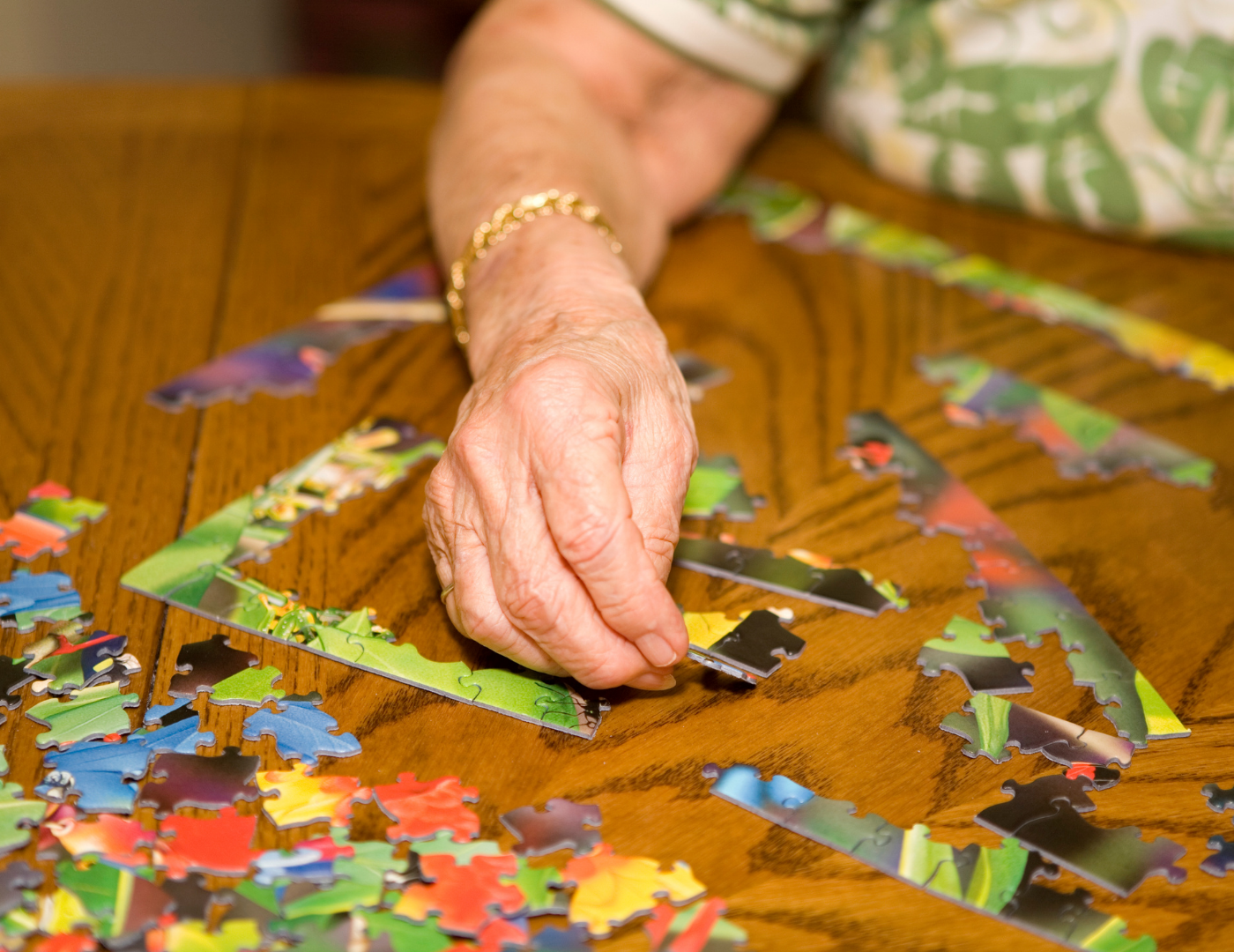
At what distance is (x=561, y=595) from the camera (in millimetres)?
891

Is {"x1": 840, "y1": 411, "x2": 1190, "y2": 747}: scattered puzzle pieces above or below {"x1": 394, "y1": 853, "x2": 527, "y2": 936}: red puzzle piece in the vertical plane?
above

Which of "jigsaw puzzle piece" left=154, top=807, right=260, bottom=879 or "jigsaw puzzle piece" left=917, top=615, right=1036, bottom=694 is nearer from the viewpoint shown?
"jigsaw puzzle piece" left=154, top=807, right=260, bottom=879

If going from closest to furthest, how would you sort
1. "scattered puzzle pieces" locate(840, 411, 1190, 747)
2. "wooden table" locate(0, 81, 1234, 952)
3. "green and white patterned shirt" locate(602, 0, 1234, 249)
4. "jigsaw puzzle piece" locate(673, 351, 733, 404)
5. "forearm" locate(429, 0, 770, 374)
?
"wooden table" locate(0, 81, 1234, 952) → "scattered puzzle pieces" locate(840, 411, 1190, 747) → "forearm" locate(429, 0, 770, 374) → "jigsaw puzzle piece" locate(673, 351, 733, 404) → "green and white patterned shirt" locate(602, 0, 1234, 249)

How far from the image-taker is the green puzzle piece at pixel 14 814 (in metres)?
0.79

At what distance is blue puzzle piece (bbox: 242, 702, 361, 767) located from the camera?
868 mm

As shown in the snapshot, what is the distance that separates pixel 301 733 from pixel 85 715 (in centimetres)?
16

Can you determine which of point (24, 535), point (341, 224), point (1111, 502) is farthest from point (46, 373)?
point (1111, 502)

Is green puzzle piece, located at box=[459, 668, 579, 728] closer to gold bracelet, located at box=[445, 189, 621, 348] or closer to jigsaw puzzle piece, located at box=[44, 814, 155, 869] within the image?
jigsaw puzzle piece, located at box=[44, 814, 155, 869]

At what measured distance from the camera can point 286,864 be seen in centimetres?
79

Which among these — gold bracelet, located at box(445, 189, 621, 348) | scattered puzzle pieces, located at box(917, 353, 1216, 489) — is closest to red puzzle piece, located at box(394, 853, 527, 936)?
gold bracelet, located at box(445, 189, 621, 348)

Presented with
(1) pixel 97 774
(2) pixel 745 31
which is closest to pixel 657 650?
(1) pixel 97 774

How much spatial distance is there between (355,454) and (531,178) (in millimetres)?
375

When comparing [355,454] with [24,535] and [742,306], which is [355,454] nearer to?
[24,535]

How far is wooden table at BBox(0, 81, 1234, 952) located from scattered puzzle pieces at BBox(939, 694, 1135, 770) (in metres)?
0.01
